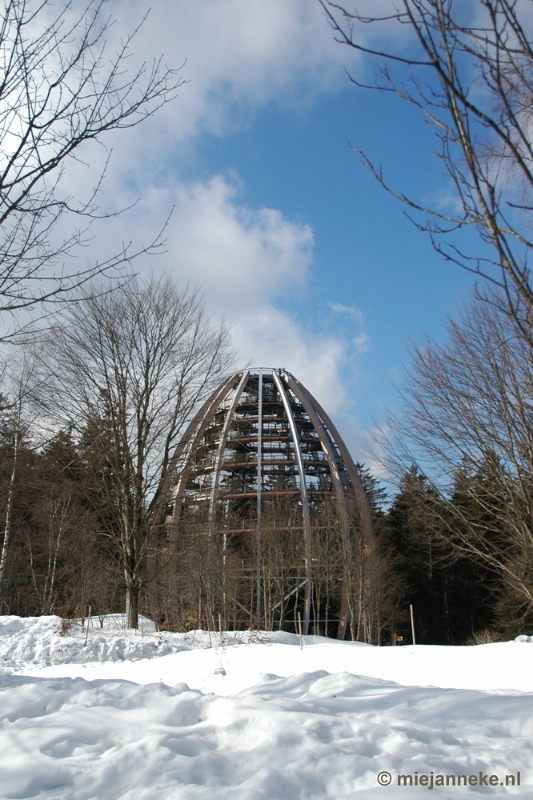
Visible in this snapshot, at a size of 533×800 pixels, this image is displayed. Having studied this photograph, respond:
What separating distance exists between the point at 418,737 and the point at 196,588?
15.5m

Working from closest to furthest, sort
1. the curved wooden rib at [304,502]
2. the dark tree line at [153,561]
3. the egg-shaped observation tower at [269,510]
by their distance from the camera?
the dark tree line at [153,561]
the egg-shaped observation tower at [269,510]
the curved wooden rib at [304,502]

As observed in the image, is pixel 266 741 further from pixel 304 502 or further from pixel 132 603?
pixel 304 502

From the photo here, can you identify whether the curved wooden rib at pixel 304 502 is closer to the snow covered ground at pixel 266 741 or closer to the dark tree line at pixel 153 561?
the dark tree line at pixel 153 561

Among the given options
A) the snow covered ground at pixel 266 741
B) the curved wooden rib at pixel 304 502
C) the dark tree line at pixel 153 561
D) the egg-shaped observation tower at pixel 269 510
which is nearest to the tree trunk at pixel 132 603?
the dark tree line at pixel 153 561

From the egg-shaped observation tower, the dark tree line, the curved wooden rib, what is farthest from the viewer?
the curved wooden rib

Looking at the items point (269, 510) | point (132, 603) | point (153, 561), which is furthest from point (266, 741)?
point (269, 510)

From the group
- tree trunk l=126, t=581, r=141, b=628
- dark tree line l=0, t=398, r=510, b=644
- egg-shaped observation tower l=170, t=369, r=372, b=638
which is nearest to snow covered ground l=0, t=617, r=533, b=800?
dark tree line l=0, t=398, r=510, b=644

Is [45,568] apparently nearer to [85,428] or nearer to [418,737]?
[85,428]

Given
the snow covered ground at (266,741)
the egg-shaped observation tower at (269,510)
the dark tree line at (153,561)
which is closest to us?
the snow covered ground at (266,741)

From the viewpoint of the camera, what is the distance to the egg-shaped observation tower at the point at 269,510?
16281 mm

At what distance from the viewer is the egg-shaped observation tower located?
641 inches

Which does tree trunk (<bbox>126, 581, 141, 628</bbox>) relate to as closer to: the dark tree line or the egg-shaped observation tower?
the dark tree line

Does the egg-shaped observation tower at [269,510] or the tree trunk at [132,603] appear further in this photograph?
the egg-shaped observation tower at [269,510]

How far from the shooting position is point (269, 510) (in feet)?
78.7
